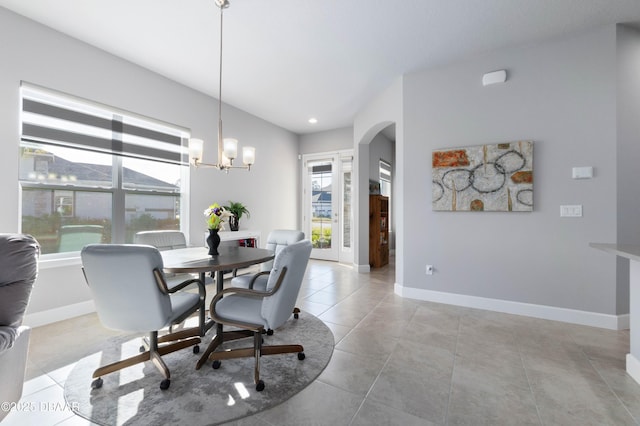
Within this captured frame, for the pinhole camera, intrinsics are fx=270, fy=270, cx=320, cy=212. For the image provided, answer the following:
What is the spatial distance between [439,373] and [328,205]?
4.64 m

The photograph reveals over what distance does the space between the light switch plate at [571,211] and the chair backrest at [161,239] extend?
432 cm

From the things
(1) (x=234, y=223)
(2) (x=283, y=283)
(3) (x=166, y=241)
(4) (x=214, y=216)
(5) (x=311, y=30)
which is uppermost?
(5) (x=311, y=30)

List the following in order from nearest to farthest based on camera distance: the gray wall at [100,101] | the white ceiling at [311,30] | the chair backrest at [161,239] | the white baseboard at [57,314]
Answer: the white ceiling at [311,30]
the gray wall at [100,101]
the white baseboard at [57,314]
the chair backrest at [161,239]

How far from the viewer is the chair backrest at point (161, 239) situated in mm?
2906

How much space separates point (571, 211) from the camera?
289cm

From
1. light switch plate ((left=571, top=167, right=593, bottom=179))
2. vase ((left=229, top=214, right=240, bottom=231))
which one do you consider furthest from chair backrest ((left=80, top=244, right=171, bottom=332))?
light switch plate ((left=571, top=167, right=593, bottom=179))

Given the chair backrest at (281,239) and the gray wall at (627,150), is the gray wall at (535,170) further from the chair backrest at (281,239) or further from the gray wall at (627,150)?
the chair backrest at (281,239)

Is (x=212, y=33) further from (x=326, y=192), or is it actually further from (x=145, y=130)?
(x=326, y=192)

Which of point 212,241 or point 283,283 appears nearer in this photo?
point 283,283

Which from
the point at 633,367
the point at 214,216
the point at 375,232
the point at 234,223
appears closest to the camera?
the point at 633,367

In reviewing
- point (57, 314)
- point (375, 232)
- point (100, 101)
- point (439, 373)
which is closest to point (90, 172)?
point (100, 101)

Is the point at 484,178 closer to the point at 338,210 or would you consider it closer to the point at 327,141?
the point at 338,210

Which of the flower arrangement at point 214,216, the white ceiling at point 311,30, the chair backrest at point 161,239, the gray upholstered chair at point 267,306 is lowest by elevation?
the gray upholstered chair at point 267,306

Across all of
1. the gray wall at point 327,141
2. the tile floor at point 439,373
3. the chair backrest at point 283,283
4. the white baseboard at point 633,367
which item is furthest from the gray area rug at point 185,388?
the gray wall at point 327,141
